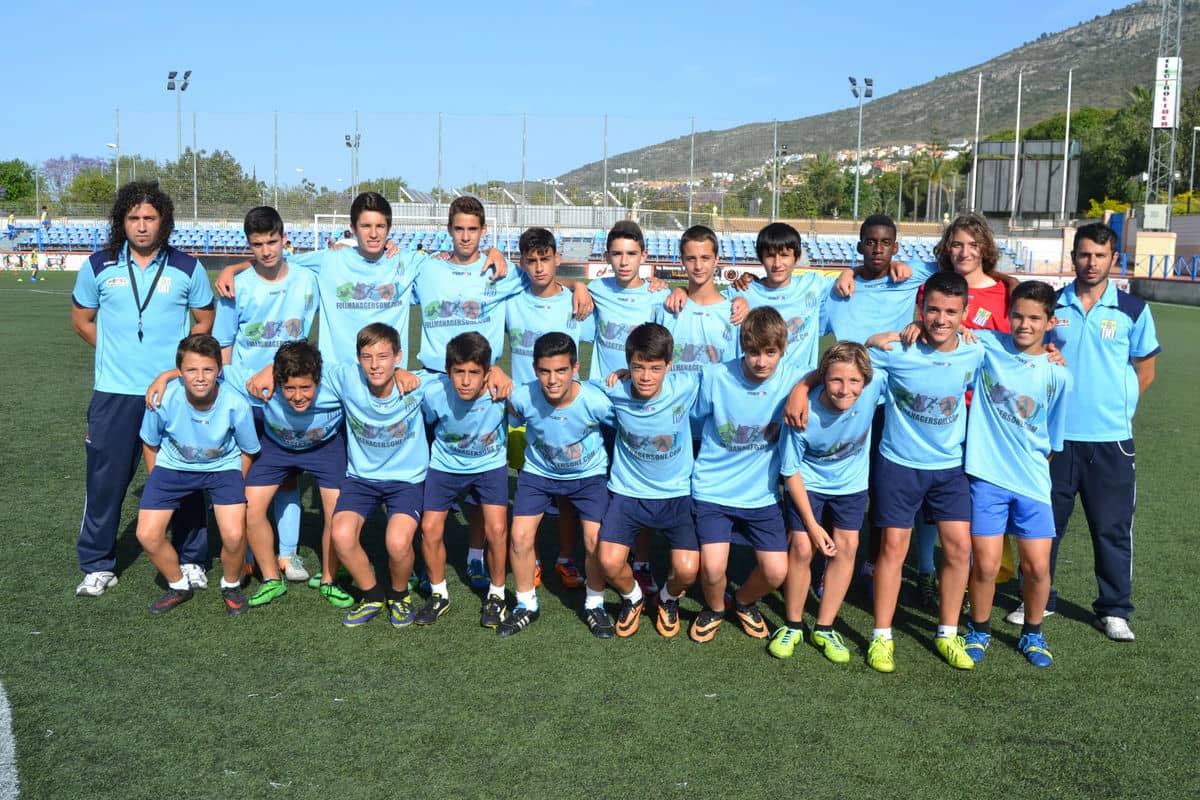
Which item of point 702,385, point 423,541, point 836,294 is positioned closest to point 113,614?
point 423,541

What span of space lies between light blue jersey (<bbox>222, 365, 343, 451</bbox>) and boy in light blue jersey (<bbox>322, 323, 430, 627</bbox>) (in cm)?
9

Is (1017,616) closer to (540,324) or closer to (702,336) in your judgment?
(702,336)

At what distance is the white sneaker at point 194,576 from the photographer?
17.4 feet

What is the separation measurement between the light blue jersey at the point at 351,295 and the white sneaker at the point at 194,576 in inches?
51.3

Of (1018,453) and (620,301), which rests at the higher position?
(620,301)

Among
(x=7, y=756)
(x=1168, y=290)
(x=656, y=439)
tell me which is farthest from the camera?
(x=1168, y=290)

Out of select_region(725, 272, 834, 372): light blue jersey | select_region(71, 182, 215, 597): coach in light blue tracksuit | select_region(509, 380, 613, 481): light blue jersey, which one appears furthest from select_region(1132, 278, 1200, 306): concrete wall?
select_region(71, 182, 215, 597): coach in light blue tracksuit

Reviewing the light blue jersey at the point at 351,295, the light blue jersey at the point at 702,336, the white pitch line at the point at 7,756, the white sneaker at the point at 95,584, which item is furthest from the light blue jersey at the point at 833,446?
the white sneaker at the point at 95,584

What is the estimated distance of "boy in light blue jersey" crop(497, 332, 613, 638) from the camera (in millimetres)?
4809

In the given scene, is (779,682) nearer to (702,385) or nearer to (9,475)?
(702,385)

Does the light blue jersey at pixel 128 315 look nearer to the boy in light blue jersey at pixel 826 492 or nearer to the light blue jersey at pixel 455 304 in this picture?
the light blue jersey at pixel 455 304

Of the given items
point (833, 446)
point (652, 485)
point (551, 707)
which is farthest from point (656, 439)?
point (551, 707)

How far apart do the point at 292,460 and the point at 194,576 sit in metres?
0.84

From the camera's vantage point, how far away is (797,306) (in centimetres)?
526
